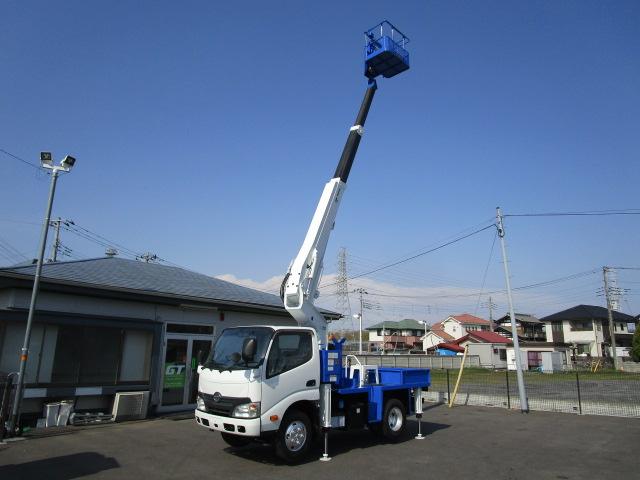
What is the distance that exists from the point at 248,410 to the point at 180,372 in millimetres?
6861

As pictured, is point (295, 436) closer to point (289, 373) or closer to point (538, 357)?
point (289, 373)

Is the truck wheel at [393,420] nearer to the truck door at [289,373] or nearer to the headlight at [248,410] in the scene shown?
the truck door at [289,373]

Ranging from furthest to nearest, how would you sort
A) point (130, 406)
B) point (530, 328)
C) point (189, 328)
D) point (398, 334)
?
1. point (398, 334)
2. point (530, 328)
3. point (189, 328)
4. point (130, 406)

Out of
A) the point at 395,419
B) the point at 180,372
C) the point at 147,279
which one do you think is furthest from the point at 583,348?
the point at 147,279

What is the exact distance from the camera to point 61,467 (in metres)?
7.46

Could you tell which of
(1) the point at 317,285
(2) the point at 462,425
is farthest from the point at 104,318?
(2) the point at 462,425

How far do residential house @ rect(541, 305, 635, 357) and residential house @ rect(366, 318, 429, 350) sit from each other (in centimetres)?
3091

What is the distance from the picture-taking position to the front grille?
25.3 feet

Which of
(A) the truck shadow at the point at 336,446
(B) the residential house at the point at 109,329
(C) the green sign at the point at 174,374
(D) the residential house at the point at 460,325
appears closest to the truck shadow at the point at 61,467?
(A) the truck shadow at the point at 336,446

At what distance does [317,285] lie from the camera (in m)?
10.0

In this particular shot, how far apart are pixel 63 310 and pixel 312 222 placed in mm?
6736

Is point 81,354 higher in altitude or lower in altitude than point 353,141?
lower

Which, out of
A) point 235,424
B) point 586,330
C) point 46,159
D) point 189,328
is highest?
point 46,159

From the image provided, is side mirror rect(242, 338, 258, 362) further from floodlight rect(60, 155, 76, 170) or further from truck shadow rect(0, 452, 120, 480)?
floodlight rect(60, 155, 76, 170)
